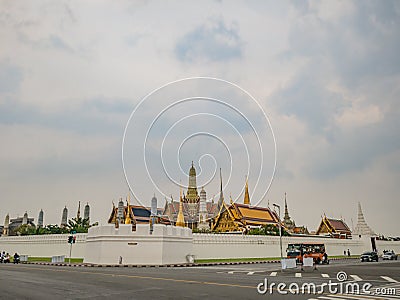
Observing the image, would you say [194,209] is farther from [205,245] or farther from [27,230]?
[205,245]

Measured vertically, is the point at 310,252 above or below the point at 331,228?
Answer: below

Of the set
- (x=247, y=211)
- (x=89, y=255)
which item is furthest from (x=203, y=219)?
(x=89, y=255)

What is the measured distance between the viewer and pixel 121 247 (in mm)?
35969

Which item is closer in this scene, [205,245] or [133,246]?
[133,246]

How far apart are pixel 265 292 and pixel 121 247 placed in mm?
26230

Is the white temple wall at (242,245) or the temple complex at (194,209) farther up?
the temple complex at (194,209)

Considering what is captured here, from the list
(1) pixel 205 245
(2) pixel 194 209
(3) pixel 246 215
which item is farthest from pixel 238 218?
(1) pixel 205 245

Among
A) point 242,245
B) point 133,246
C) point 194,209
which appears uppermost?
point 194,209

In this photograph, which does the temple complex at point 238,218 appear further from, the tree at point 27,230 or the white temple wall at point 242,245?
the tree at point 27,230

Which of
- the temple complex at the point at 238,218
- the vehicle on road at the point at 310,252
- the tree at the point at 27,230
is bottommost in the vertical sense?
the vehicle on road at the point at 310,252

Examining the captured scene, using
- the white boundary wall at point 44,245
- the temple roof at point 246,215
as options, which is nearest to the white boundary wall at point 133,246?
the white boundary wall at point 44,245

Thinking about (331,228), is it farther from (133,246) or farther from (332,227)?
(133,246)

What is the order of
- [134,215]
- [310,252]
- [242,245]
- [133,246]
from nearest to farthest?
[133,246], [310,252], [242,245], [134,215]

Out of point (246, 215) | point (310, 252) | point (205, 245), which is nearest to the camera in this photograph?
point (310, 252)
